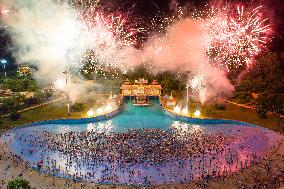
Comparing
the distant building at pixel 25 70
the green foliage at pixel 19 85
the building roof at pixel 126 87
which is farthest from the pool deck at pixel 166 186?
the distant building at pixel 25 70

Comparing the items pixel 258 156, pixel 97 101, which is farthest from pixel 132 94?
pixel 258 156

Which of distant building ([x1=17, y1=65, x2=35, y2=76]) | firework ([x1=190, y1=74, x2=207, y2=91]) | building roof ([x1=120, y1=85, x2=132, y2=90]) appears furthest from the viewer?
distant building ([x1=17, y1=65, x2=35, y2=76])

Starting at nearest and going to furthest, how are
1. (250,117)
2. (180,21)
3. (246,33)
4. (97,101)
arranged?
1. (250,117)
2. (246,33)
3. (97,101)
4. (180,21)

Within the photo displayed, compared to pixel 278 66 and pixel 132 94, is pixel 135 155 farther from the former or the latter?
pixel 278 66

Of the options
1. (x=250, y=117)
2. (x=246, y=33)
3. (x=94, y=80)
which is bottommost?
(x=250, y=117)

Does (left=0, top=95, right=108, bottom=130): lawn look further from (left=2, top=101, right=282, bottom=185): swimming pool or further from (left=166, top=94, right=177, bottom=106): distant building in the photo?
(left=166, top=94, right=177, bottom=106): distant building

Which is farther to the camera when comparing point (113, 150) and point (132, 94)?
point (132, 94)

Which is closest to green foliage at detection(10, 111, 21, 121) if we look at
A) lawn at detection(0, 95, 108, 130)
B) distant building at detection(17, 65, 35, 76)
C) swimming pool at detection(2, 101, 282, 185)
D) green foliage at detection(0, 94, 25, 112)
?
lawn at detection(0, 95, 108, 130)
